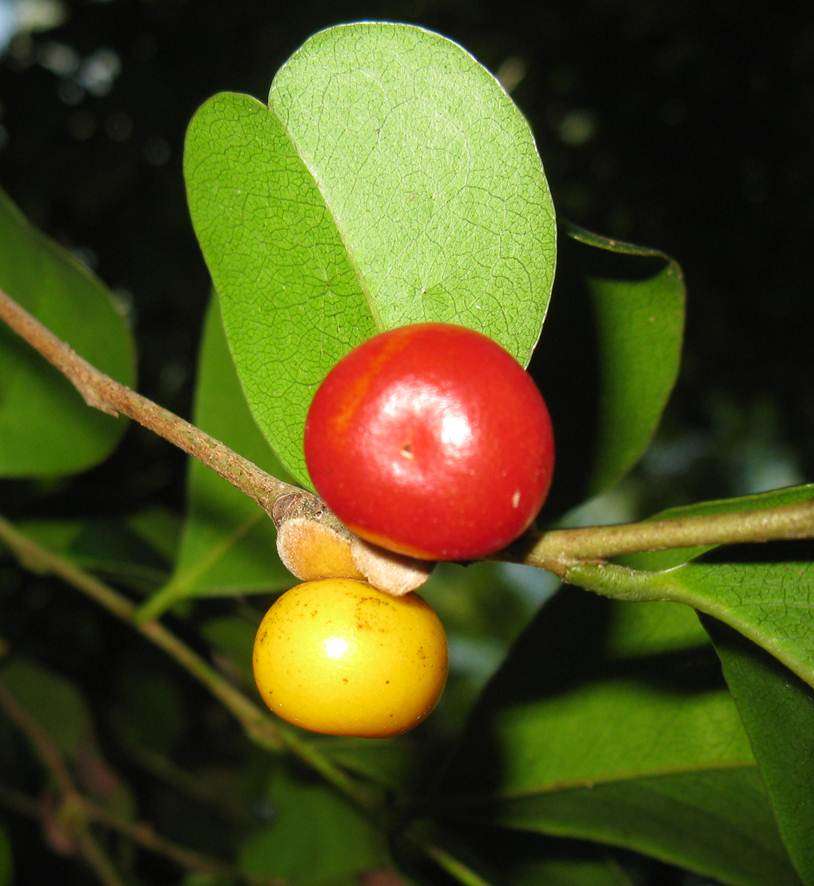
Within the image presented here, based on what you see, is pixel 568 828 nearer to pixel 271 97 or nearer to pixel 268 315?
pixel 268 315

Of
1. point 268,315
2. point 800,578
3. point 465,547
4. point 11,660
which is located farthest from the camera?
point 11,660

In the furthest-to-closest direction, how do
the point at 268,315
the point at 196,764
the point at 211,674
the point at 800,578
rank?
the point at 196,764 < the point at 211,674 < the point at 268,315 < the point at 800,578

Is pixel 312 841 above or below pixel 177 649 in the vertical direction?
below

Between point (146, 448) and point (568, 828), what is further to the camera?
point (146, 448)

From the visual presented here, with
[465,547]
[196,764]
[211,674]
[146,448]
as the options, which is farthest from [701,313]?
[465,547]

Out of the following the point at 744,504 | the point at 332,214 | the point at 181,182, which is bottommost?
the point at 744,504

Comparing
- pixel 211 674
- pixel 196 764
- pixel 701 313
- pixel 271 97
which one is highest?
pixel 701 313

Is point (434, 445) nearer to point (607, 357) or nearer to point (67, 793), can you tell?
point (607, 357)

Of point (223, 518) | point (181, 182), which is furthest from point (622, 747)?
point (181, 182)
